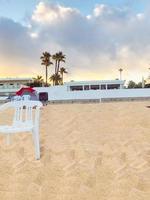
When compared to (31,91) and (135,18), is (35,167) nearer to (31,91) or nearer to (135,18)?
(31,91)

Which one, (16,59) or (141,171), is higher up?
(16,59)

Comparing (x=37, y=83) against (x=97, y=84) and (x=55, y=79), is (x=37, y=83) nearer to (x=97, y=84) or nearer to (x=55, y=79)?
(x=55, y=79)

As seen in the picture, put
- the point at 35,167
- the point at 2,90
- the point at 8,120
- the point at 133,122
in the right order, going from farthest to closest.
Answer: the point at 2,90
the point at 8,120
the point at 133,122
the point at 35,167

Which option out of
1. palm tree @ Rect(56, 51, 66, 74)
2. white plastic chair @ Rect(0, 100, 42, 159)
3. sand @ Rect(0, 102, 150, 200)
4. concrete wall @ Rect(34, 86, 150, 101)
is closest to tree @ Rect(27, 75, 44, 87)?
palm tree @ Rect(56, 51, 66, 74)

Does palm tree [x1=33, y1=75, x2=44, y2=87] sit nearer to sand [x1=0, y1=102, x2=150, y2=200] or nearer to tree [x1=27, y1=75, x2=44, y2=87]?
tree [x1=27, y1=75, x2=44, y2=87]

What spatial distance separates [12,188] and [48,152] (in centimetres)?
127

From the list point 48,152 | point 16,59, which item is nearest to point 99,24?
point 16,59

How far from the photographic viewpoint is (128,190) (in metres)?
4.28

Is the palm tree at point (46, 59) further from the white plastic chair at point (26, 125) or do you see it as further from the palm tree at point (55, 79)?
the white plastic chair at point (26, 125)

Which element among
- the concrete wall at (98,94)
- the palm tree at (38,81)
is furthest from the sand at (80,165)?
the palm tree at (38,81)

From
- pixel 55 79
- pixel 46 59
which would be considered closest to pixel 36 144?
pixel 55 79

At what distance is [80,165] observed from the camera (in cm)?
500

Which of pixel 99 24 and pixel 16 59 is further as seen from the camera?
pixel 16 59

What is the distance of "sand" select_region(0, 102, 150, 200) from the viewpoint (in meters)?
4.27
